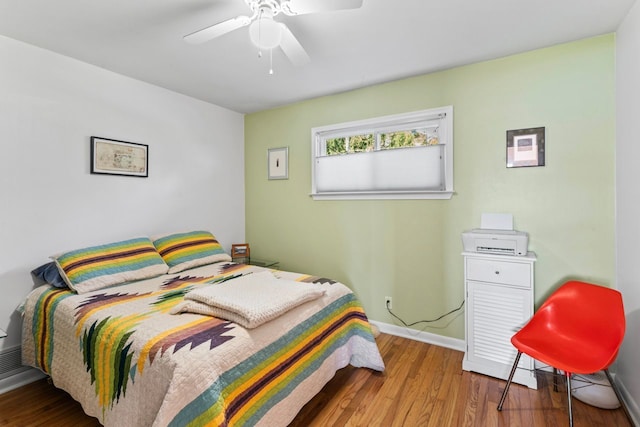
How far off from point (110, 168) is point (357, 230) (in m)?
2.34

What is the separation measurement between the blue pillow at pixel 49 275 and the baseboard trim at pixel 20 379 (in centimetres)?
64

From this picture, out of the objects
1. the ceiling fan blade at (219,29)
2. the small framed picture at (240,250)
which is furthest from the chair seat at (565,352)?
the small framed picture at (240,250)

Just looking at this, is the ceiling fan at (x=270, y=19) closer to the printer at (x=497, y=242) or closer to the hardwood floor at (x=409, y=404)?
the printer at (x=497, y=242)

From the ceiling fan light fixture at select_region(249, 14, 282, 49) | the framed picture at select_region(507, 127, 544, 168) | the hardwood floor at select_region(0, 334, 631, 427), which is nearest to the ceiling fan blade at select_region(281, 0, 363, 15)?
the ceiling fan light fixture at select_region(249, 14, 282, 49)

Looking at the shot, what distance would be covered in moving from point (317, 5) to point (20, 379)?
10.2 ft

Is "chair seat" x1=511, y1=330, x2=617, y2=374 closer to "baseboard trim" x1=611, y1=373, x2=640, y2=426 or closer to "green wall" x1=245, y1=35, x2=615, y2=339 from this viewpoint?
"baseboard trim" x1=611, y1=373, x2=640, y2=426

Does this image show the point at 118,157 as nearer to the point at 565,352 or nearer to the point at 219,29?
the point at 219,29

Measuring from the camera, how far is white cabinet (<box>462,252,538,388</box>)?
2.05m

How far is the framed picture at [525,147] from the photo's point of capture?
2.25 meters

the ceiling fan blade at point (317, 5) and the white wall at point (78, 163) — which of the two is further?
the white wall at point (78, 163)

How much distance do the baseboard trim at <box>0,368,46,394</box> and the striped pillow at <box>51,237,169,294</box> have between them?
0.80 meters

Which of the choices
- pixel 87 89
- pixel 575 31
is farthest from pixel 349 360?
pixel 87 89

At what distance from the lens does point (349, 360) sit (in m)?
2.18

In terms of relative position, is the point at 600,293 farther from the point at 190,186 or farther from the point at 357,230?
the point at 190,186
